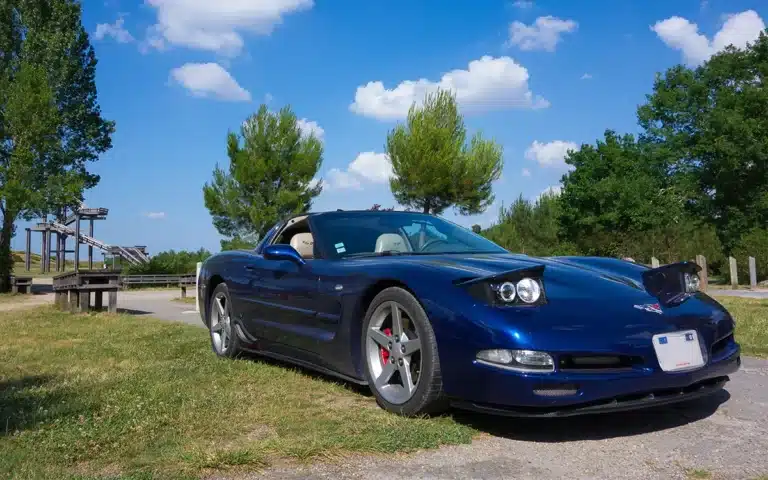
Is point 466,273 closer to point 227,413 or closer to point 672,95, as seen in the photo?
point 227,413

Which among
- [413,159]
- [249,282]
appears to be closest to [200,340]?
[249,282]

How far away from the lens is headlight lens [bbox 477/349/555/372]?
115 inches

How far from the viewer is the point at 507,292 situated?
10.3 ft

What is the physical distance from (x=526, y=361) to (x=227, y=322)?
345 centimetres

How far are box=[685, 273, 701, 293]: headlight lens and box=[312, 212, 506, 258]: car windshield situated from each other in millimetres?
1330

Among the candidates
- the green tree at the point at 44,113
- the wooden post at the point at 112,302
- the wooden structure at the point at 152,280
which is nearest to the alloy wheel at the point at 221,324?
the wooden post at the point at 112,302

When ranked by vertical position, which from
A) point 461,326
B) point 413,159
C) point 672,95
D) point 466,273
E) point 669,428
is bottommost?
point 669,428

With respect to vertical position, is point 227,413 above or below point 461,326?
below

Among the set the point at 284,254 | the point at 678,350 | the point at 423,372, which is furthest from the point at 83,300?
the point at 678,350

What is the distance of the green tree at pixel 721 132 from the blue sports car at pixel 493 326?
104 ft

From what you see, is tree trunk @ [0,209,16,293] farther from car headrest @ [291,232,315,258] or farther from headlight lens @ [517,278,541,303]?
headlight lens @ [517,278,541,303]

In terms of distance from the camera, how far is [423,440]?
3012 mm

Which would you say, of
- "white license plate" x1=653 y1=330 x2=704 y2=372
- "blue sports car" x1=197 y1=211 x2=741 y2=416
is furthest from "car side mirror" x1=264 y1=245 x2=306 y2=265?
"white license plate" x1=653 y1=330 x2=704 y2=372

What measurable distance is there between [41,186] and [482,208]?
18.9 meters
